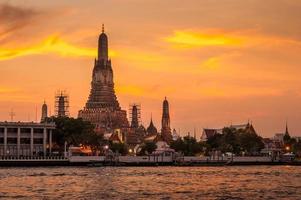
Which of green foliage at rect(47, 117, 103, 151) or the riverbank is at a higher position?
green foliage at rect(47, 117, 103, 151)

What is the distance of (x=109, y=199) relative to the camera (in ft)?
202

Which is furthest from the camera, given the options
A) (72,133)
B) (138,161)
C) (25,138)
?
(72,133)

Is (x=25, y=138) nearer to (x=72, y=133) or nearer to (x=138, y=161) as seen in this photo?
(x=72, y=133)

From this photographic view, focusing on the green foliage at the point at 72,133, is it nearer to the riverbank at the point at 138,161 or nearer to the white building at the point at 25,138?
the white building at the point at 25,138

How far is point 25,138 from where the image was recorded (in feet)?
566

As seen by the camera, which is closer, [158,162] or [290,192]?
[290,192]

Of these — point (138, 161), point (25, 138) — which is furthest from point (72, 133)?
point (138, 161)

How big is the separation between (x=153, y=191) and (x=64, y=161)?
86861 mm

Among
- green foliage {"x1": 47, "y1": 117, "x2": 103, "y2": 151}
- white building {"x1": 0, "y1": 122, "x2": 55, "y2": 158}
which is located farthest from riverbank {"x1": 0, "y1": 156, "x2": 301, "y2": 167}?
green foliage {"x1": 47, "y1": 117, "x2": 103, "y2": 151}

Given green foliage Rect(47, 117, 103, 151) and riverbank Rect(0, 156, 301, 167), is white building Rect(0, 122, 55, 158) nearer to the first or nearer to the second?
green foliage Rect(47, 117, 103, 151)

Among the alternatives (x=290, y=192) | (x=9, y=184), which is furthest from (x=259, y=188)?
(x=9, y=184)

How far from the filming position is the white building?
16862 centimetres

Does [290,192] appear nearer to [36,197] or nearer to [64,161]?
[36,197]

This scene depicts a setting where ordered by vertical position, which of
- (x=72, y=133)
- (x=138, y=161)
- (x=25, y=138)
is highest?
(x=72, y=133)
